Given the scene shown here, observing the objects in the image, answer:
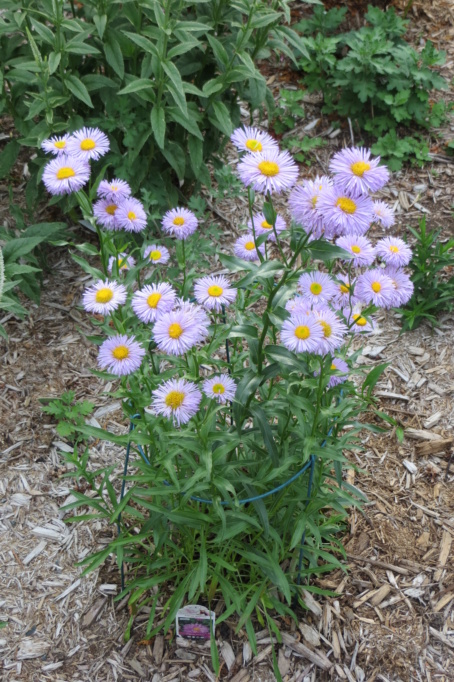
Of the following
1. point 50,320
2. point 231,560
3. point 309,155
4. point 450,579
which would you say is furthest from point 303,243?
point 309,155

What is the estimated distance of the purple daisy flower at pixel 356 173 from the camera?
1.60m

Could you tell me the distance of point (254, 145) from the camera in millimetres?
1768

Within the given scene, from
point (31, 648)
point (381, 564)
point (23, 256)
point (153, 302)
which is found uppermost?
point (23, 256)

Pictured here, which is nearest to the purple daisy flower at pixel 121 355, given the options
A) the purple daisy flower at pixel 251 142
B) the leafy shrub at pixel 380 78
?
the purple daisy flower at pixel 251 142

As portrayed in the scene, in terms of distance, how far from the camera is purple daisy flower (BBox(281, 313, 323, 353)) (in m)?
1.70

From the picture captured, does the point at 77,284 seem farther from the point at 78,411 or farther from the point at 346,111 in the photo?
the point at 346,111

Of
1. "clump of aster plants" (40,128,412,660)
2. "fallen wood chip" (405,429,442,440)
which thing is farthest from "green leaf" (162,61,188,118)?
"fallen wood chip" (405,429,442,440)

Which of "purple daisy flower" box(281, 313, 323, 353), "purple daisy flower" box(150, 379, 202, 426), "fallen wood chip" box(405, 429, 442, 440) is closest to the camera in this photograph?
"purple daisy flower" box(281, 313, 323, 353)

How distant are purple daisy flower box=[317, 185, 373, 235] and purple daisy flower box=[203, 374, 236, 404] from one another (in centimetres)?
58

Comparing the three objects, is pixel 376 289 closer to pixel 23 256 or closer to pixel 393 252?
pixel 393 252

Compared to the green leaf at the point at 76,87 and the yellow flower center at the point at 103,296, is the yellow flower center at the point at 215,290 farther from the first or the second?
the green leaf at the point at 76,87

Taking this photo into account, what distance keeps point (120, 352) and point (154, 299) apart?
0.55ft

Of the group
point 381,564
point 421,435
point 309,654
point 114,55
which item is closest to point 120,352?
point 309,654

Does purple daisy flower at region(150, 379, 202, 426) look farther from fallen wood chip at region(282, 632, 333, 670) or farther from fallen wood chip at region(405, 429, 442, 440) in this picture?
fallen wood chip at region(405, 429, 442, 440)
